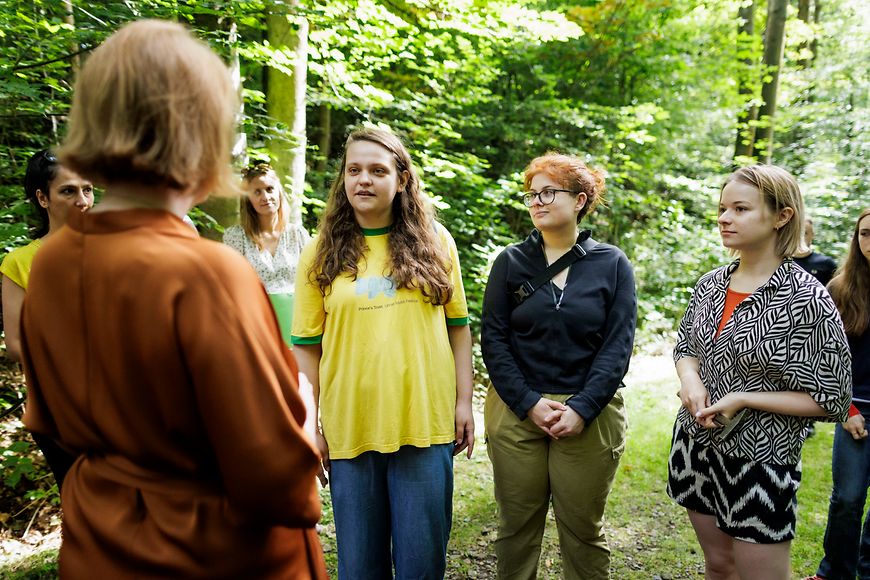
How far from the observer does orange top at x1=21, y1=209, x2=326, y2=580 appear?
1053mm

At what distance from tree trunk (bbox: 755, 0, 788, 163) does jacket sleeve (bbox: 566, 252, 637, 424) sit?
296 inches

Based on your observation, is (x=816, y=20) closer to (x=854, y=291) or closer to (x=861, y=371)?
(x=854, y=291)

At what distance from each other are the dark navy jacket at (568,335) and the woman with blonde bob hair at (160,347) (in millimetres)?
1618

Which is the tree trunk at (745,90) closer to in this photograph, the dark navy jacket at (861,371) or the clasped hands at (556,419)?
the dark navy jacket at (861,371)

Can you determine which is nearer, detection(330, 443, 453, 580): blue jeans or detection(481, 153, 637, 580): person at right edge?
detection(330, 443, 453, 580): blue jeans

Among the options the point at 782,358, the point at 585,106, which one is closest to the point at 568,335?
the point at 782,358

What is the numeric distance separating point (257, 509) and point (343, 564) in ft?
4.57

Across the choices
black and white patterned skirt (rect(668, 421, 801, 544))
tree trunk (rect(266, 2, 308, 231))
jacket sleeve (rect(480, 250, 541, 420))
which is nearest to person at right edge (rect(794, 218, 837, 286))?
black and white patterned skirt (rect(668, 421, 801, 544))

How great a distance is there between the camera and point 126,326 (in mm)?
1053

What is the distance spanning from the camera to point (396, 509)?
231 centimetres

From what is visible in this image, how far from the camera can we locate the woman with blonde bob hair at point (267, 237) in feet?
12.8

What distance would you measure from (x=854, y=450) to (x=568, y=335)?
1.73m

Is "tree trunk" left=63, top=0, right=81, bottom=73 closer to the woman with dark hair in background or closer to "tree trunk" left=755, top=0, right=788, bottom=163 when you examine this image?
the woman with dark hair in background

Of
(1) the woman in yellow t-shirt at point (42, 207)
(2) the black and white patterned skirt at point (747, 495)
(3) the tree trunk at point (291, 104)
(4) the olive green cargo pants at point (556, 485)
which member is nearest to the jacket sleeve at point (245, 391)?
(4) the olive green cargo pants at point (556, 485)
